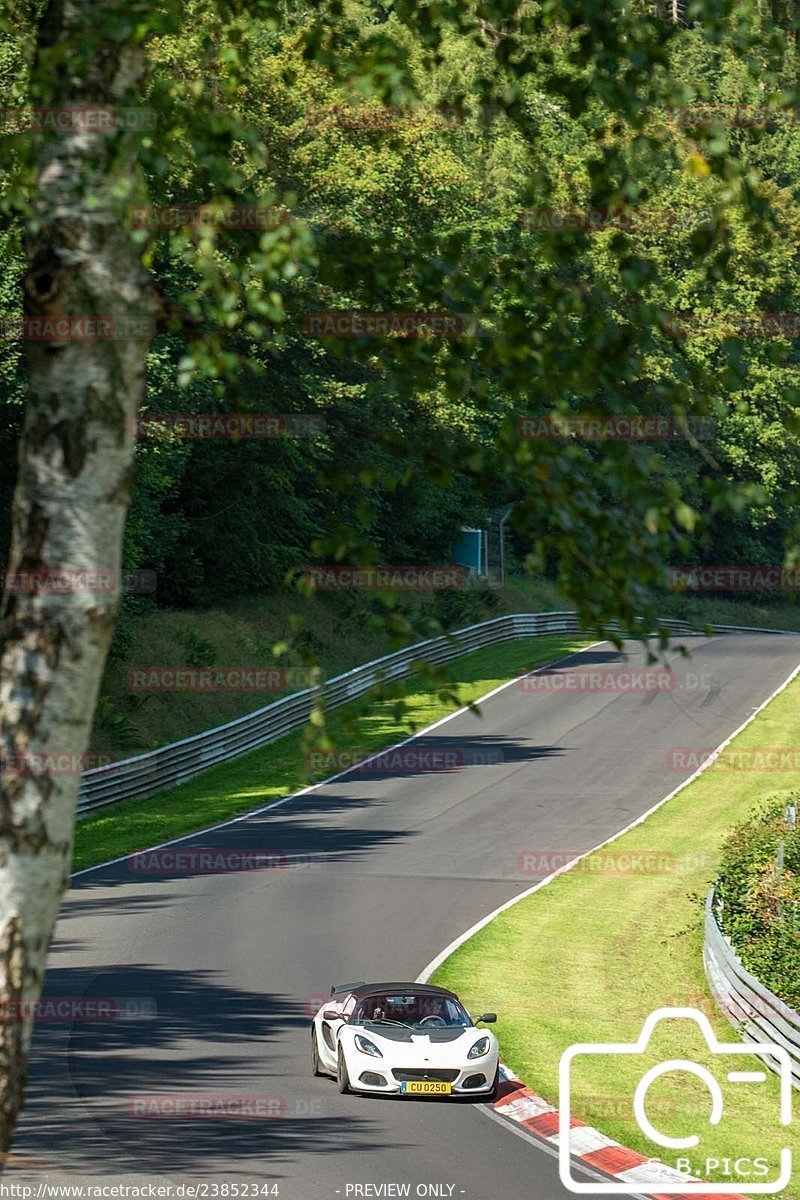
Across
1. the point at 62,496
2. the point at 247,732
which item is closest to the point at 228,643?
the point at 247,732

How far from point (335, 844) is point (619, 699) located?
19.5 metres

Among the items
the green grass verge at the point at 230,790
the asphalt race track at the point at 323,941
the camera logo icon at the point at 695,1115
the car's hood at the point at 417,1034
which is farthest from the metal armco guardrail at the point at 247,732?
the car's hood at the point at 417,1034

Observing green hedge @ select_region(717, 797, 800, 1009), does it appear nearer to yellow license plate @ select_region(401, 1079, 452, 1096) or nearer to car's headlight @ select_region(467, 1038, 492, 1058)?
car's headlight @ select_region(467, 1038, 492, 1058)

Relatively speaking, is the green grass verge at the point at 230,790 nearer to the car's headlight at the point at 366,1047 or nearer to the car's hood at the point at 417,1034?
the car's hood at the point at 417,1034

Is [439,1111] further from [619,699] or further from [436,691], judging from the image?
[619,699]

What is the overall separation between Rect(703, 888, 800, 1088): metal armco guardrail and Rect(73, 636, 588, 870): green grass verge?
241 inches

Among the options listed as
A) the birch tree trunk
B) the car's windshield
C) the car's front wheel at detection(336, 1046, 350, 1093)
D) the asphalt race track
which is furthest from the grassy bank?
the birch tree trunk

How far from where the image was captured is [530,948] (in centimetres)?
2825

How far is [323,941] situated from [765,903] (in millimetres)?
7178

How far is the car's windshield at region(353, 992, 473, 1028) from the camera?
18391 millimetres

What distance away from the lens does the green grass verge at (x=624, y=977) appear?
1873 centimetres

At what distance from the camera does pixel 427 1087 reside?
1752 centimetres

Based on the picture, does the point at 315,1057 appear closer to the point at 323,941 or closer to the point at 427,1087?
the point at 427,1087

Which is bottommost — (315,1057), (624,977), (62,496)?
(624,977)
